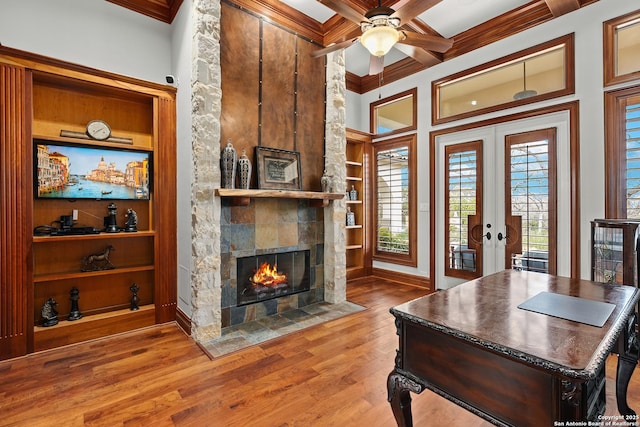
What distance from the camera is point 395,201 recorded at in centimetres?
530

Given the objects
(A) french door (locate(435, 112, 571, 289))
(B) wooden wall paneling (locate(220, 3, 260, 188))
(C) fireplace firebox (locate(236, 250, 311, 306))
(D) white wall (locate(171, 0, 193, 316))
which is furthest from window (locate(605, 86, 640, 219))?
(D) white wall (locate(171, 0, 193, 316))

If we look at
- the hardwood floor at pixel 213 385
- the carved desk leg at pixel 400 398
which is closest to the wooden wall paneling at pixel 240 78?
the hardwood floor at pixel 213 385

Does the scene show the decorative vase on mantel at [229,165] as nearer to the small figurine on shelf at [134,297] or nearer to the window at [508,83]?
the small figurine on shelf at [134,297]

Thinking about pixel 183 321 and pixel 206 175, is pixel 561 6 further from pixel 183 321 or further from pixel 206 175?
pixel 183 321

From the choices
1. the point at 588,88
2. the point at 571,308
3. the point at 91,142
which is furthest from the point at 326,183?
the point at 588,88

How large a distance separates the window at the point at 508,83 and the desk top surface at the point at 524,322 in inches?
112

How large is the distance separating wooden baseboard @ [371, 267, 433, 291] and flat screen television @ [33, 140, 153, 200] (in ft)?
13.0

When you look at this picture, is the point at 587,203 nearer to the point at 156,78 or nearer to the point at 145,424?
the point at 145,424

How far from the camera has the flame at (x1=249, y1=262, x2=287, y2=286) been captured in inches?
136

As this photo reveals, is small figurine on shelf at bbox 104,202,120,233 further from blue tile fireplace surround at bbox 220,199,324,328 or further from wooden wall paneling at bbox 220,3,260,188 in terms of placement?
wooden wall paneling at bbox 220,3,260,188

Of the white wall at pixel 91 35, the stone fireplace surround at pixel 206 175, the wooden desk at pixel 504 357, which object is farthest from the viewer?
the stone fireplace surround at pixel 206 175

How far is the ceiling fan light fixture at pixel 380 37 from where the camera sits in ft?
7.54

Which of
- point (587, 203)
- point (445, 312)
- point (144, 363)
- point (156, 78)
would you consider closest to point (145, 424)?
point (144, 363)

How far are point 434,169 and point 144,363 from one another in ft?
14.4
